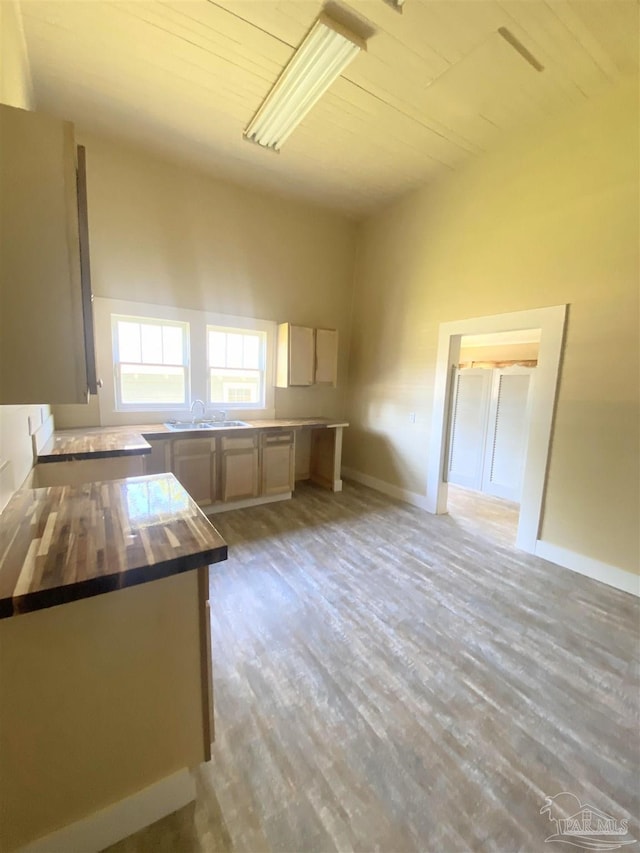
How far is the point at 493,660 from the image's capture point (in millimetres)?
1842

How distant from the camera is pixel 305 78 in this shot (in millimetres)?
2414

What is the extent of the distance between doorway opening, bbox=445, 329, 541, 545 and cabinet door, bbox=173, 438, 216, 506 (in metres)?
2.57

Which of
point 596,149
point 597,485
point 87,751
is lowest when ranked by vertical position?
point 87,751

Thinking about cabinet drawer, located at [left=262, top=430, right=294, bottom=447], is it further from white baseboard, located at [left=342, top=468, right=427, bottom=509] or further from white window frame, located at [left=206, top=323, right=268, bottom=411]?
white baseboard, located at [left=342, top=468, right=427, bottom=509]

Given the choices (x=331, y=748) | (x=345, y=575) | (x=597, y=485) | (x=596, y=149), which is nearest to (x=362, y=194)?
(x=596, y=149)

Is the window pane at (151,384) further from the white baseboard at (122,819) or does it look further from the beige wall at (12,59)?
the white baseboard at (122,819)

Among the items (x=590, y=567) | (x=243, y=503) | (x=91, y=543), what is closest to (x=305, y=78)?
(x=91, y=543)

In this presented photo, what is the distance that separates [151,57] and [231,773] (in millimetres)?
4012

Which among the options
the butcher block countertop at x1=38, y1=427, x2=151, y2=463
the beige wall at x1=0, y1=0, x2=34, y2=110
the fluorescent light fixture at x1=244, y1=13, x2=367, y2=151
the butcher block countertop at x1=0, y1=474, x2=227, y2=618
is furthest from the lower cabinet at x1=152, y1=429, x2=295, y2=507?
the fluorescent light fixture at x1=244, y1=13, x2=367, y2=151

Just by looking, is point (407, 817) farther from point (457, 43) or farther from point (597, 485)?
point (457, 43)

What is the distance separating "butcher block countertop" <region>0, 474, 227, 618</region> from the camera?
86 centimetres

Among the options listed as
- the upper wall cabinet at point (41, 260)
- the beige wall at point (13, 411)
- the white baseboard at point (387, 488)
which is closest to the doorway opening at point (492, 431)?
the white baseboard at point (387, 488)

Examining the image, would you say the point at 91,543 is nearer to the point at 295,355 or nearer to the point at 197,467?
the point at 197,467

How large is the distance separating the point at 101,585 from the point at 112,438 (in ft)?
7.42
